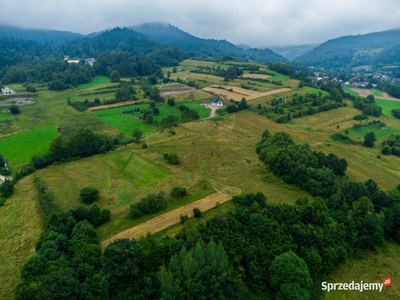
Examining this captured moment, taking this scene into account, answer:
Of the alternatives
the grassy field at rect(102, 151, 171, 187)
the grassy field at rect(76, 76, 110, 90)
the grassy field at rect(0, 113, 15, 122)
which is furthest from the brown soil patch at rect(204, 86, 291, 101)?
the grassy field at rect(0, 113, 15, 122)

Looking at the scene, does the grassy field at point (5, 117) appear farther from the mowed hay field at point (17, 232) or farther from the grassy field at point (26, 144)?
the mowed hay field at point (17, 232)

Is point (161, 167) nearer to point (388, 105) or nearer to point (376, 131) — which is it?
point (376, 131)

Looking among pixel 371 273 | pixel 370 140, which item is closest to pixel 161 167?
pixel 371 273

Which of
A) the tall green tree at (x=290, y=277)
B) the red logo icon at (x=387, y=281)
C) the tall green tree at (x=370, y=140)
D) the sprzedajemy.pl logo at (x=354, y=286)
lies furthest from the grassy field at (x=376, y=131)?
the tall green tree at (x=290, y=277)

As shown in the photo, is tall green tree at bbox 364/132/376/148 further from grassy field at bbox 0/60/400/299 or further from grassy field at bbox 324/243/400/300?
grassy field at bbox 324/243/400/300

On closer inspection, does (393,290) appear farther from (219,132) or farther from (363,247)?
(219,132)

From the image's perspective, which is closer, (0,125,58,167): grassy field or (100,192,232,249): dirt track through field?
(100,192,232,249): dirt track through field
